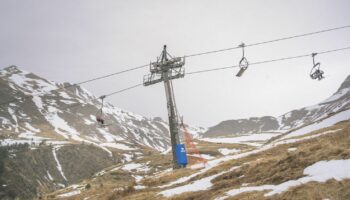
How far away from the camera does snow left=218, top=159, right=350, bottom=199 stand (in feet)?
38.4

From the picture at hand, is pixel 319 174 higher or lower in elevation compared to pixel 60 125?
lower

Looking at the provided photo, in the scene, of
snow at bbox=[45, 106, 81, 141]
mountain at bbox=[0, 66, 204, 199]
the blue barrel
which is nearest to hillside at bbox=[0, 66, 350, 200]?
mountain at bbox=[0, 66, 204, 199]

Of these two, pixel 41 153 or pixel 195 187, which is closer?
pixel 195 187

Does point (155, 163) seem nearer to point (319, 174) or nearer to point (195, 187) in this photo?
point (195, 187)

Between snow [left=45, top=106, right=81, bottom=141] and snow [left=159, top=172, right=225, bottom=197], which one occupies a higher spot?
snow [left=45, top=106, right=81, bottom=141]

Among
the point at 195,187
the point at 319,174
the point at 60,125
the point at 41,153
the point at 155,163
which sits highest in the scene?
the point at 60,125

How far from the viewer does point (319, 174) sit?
41.4 feet

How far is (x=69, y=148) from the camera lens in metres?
122

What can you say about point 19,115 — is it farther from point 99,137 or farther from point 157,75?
point 157,75

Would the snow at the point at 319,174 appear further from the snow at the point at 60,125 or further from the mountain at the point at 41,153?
the snow at the point at 60,125

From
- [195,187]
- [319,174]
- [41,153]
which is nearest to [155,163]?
[41,153]

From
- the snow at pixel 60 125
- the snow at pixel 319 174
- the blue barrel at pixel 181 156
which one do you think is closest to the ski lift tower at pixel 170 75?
the blue barrel at pixel 181 156

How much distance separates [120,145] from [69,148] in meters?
42.3

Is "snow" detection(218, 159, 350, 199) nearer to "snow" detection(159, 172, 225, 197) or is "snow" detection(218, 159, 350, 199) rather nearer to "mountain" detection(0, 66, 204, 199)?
"snow" detection(159, 172, 225, 197)
